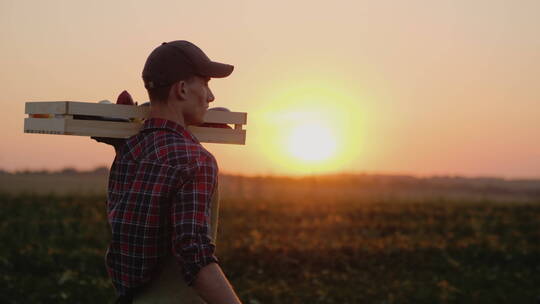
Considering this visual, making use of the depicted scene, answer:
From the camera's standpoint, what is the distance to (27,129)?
2.98 meters

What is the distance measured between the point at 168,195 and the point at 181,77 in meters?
0.40

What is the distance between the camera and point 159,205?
7.72ft

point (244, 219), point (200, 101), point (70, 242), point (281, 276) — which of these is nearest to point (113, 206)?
point (200, 101)

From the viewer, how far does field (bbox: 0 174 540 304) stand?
870 centimetres

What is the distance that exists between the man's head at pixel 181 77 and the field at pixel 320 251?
584 cm

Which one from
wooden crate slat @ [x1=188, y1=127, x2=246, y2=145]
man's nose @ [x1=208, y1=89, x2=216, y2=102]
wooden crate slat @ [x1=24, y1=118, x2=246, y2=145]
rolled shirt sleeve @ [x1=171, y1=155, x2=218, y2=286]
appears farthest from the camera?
wooden crate slat @ [x1=188, y1=127, x2=246, y2=145]

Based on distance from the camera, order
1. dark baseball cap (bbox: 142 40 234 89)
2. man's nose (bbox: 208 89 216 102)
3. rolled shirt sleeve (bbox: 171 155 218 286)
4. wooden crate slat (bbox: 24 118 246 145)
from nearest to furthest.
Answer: rolled shirt sleeve (bbox: 171 155 218 286) → dark baseball cap (bbox: 142 40 234 89) → man's nose (bbox: 208 89 216 102) → wooden crate slat (bbox: 24 118 246 145)

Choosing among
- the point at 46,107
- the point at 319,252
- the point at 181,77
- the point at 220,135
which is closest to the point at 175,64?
the point at 181,77

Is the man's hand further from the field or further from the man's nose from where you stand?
the field

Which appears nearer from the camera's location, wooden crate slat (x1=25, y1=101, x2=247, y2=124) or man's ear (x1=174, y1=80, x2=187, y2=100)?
man's ear (x1=174, y1=80, x2=187, y2=100)

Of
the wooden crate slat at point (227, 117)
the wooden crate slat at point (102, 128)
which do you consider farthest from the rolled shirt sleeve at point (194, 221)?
the wooden crate slat at point (227, 117)

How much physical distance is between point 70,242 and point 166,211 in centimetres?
955

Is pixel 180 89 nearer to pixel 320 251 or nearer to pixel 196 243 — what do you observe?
pixel 196 243

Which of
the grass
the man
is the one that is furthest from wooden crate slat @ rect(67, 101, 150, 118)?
the grass
